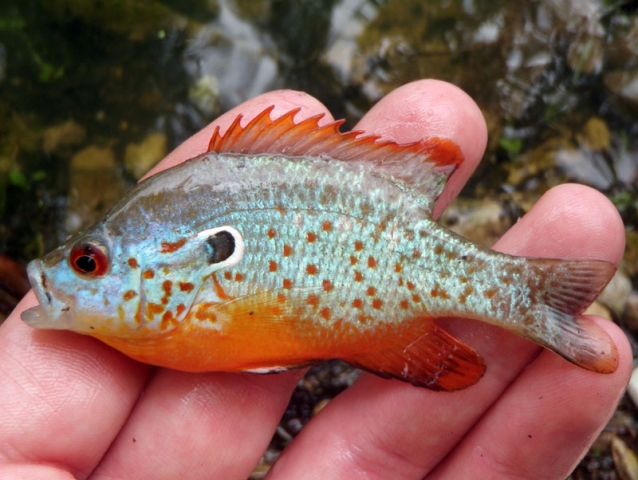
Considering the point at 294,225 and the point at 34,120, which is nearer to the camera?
the point at 294,225

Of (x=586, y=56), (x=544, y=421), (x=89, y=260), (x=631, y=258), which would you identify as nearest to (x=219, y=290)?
(x=89, y=260)

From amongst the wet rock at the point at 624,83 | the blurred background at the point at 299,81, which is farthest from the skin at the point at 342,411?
the wet rock at the point at 624,83

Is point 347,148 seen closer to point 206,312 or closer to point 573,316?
point 206,312

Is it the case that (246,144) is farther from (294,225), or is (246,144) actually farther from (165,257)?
(165,257)

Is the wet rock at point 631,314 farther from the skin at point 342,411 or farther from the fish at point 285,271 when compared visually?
the fish at point 285,271

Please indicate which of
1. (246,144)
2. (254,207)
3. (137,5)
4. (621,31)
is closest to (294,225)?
(254,207)

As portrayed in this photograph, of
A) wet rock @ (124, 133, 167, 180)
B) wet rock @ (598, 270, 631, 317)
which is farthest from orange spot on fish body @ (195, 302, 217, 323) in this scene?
wet rock @ (598, 270, 631, 317)
